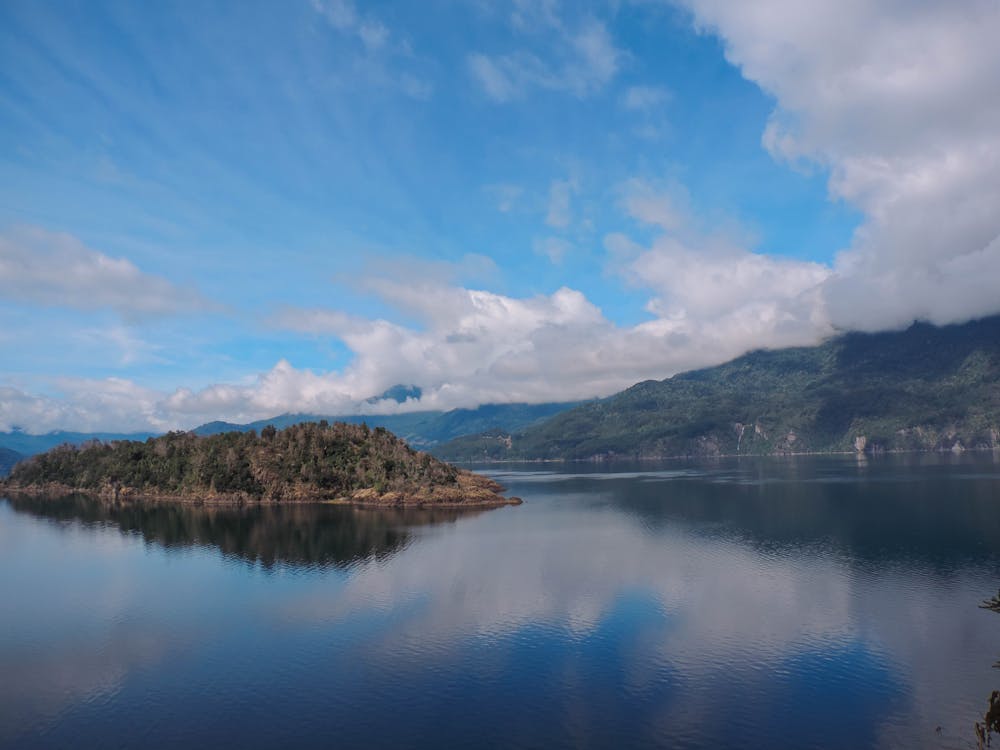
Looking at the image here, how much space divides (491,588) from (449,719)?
4639cm

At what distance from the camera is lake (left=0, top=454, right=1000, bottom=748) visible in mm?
53625

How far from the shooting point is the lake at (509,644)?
53625mm

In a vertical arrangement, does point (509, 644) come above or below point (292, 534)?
below

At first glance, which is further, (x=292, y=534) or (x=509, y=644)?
(x=292, y=534)

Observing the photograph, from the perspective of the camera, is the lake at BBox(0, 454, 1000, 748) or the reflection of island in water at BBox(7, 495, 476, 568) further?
the reflection of island in water at BBox(7, 495, 476, 568)

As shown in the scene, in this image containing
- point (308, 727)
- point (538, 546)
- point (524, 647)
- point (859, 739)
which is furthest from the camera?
point (538, 546)

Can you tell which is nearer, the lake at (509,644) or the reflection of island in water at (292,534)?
the lake at (509,644)

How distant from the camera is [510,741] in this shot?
50938 mm

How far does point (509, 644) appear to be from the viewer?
73688 mm

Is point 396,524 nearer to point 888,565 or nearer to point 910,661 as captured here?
point 888,565

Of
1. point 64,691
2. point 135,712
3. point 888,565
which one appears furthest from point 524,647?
point 888,565

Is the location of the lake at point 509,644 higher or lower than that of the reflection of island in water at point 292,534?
lower

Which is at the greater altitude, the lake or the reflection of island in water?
the reflection of island in water

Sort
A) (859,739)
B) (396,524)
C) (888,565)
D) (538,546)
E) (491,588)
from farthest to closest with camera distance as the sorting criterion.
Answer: (396,524)
(538,546)
(888,565)
(491,588)
(859,739)
